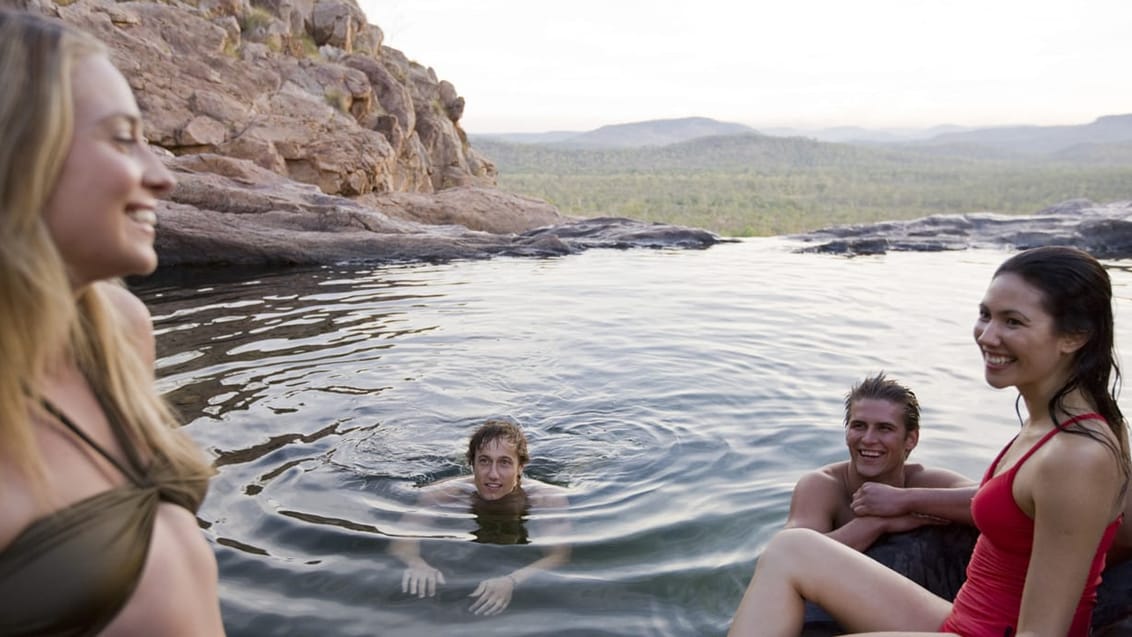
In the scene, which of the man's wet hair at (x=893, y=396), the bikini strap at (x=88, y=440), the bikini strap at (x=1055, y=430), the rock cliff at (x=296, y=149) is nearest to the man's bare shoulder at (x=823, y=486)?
the man's wet hair at (x=893, y=396)

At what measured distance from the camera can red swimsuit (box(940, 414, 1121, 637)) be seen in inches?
96.2

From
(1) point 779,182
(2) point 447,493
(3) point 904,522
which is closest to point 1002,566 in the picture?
(3) point 904,522

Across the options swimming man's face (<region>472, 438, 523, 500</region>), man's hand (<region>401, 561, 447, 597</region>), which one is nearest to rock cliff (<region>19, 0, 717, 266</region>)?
swimming man's face (<region>472, 438, 523, 500</region>)

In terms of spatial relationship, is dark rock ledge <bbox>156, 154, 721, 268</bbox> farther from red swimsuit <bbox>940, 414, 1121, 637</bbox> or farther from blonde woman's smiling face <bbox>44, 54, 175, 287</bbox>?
red swimsuit <bbox>940, 414, 1121, 637</bbox>

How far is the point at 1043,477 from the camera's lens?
7.52 ft

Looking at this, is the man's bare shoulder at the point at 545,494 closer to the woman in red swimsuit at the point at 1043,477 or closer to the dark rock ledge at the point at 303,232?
the woman in red swimsuit at the point at 1043,477

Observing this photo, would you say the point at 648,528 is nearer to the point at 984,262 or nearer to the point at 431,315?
the point at 431,315

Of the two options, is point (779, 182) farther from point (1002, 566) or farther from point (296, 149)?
point (1002, 566)

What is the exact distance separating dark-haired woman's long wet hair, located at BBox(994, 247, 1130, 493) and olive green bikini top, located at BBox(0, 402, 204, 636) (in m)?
2.13

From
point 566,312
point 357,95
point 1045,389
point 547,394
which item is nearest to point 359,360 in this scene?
point 547,394

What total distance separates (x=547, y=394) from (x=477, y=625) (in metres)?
3.36

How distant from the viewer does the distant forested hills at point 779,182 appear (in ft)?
118

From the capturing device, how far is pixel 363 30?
26.0 meters

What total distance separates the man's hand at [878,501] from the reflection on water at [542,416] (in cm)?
63
